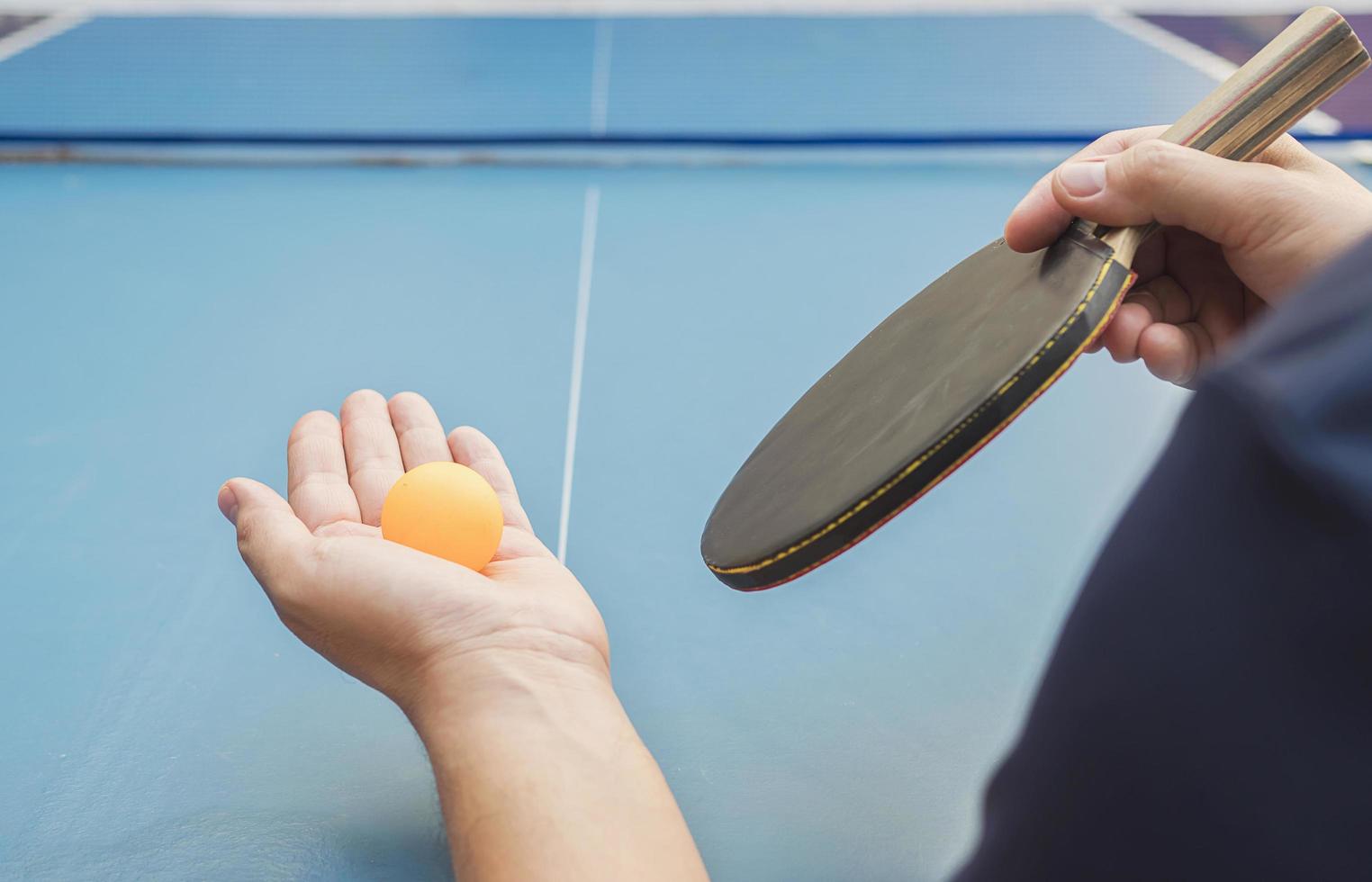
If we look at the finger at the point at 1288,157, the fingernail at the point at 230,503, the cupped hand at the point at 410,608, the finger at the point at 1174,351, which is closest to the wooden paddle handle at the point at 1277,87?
the finger at the point at 1288,157

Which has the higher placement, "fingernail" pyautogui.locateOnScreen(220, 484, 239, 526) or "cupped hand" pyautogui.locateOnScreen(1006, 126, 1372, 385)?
"cupped hand" pyautogui.locateOnScreen(1006, 126, 1372, 385)

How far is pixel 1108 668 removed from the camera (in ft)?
2.42

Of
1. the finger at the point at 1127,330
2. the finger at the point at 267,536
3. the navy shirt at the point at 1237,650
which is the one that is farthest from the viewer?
the finger at the point at 1127,330

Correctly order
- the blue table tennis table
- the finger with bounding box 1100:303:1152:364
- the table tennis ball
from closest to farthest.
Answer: the table tennis ball < the finger with bounding box 1100:303:1152:364 < the blue table tennis table

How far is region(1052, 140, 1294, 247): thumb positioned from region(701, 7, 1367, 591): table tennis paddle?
5cm

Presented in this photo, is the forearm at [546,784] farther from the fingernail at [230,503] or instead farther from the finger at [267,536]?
the fingernail at [230,503]

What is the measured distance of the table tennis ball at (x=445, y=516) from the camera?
1.52m

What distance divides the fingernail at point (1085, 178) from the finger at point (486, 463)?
92 centimetres

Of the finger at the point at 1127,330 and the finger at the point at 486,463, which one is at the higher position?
the finger at the point at 1127,330

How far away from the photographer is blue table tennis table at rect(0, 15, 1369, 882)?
5.73 ft

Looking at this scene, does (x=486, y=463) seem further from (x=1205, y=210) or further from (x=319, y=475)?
Answer: (x=1205, y=210)

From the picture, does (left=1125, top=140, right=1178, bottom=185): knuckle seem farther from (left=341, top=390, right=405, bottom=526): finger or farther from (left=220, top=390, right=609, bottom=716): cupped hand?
(left=341, top=390, right=405, bottom=526): finger

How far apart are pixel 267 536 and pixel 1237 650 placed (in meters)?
1.09

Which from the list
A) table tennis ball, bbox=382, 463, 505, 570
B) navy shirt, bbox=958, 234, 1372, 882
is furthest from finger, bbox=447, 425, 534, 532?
navy shirt, bbox=958, 234, 1372, 882
